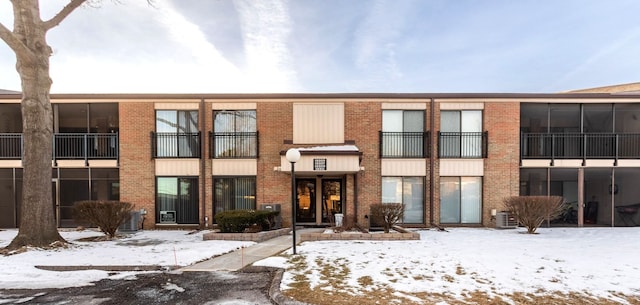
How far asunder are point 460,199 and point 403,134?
3759mm

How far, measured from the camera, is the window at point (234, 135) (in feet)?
45.0

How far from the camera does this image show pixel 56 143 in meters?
13.6

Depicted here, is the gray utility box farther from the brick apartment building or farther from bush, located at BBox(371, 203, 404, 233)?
bush, located at BBox(371, 203, 404, 233)

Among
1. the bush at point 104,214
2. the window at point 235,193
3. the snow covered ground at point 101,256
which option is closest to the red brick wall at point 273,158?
the window at point 235,193

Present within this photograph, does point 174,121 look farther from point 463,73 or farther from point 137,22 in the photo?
point 463,73

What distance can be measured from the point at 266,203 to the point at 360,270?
7.36 meters

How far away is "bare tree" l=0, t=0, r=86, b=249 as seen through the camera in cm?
910

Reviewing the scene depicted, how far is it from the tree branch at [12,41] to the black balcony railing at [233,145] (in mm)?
6415

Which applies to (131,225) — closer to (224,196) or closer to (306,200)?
(224,196)

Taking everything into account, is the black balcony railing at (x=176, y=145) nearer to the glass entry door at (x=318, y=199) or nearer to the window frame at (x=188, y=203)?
the window frame at (x=188, y=203)

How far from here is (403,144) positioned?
13781 millimetres

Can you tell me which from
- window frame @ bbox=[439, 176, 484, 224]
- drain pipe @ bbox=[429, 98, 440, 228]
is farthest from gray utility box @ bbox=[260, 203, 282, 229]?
window frame @ bbox=[439, 176, 484, 224]

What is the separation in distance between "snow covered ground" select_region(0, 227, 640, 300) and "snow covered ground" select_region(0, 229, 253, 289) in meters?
0.02

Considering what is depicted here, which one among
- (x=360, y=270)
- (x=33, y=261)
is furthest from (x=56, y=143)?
(x=360, y=270)
